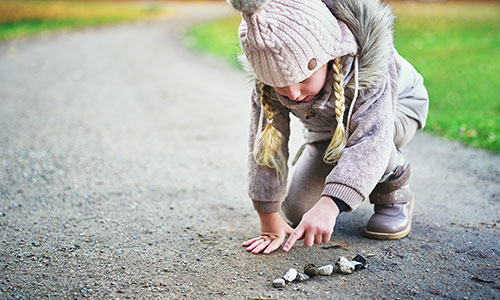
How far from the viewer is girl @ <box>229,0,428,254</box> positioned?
6.37 ft

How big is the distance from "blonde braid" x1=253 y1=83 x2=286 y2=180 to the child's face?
0.16 metres

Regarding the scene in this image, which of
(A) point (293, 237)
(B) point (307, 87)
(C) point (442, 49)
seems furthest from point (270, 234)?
(C) point (442, 49)

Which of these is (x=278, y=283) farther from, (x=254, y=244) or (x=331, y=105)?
(x=331, y=105)

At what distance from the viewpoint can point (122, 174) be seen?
352cm

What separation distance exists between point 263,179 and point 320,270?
0.48 m

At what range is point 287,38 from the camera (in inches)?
75.3

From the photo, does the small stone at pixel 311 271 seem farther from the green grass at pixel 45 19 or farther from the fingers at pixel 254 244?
the green grass at pixel 45 19

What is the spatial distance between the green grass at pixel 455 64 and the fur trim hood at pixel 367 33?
402mm

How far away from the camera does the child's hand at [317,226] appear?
1.94 meters

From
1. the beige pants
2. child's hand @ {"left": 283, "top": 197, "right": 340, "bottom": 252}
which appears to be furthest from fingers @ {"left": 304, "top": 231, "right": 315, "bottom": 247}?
the beige pants

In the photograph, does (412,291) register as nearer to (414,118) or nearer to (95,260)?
(414,118)

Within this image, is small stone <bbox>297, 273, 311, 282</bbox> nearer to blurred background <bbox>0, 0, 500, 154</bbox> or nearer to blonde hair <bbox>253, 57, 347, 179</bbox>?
blonde hair <bbox>253, 57, 347, 179</bbox>

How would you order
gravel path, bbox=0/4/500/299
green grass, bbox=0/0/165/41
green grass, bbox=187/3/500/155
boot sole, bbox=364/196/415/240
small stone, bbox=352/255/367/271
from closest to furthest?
1. gravel path, bbox=0/4/500/299
2. small stone, bbox=352/255/367/271
3. boot sole, bbox=364/196/415/240
4. green grass, bbox=187/3/500/155
5. green grass, bbox=0/0/165/41

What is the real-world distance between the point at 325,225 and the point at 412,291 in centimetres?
41
